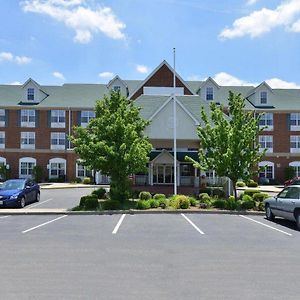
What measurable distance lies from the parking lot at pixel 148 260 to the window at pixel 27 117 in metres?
37.0

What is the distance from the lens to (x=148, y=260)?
8.77m

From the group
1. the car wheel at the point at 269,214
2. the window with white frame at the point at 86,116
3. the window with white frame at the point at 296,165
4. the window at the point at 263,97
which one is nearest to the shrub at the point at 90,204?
the car wheel at the point at 269,214

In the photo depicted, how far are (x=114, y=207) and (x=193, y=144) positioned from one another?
542 inches

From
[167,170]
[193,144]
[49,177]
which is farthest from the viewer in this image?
[49,177]

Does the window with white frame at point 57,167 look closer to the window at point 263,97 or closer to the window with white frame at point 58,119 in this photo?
the window with white frame at point 58,119

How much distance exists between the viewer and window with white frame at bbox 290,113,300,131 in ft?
167

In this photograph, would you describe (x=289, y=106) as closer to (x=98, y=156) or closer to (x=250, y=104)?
(x=250, y=104)

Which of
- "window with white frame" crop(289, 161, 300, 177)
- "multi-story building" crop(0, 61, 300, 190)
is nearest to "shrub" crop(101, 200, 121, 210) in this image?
"multi-story building" crop(0, 61, 300, 190)

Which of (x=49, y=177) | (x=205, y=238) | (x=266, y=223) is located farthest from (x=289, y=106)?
(x=205, y=238)

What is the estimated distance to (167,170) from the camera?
36.4 meters

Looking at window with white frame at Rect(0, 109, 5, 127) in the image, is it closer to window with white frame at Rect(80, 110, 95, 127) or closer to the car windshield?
window with white frame at Rect(80, 110, 95, 127)

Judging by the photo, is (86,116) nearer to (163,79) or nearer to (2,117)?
(2,117)

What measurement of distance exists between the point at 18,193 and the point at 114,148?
5576mm

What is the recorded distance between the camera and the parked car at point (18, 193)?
20.5 m
